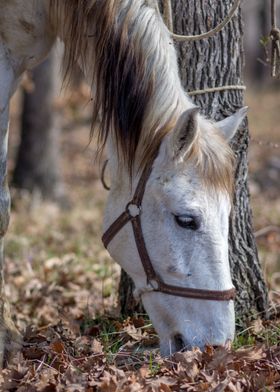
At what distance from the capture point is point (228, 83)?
170 inches

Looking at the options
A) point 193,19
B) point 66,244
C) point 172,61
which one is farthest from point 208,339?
point 66,244

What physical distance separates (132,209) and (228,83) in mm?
1194

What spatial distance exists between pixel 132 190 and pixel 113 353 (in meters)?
0.82

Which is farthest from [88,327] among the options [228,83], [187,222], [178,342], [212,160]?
[228,83]

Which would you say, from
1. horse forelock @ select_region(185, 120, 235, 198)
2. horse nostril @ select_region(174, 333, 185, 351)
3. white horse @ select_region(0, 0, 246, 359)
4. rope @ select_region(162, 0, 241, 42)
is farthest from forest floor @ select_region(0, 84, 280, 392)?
rope @ select_region(162, 0, 241, 42)

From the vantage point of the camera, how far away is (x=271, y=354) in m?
3.46

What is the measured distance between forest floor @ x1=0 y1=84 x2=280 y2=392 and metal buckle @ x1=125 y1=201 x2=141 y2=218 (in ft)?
1.47

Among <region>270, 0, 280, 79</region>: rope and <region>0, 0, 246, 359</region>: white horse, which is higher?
<region>270, 0, 280, 79</region>: rope

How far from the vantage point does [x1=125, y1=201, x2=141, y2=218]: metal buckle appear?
11.6 ft

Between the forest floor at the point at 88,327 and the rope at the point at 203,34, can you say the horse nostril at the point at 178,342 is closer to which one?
the forest floor at the point at 88,327

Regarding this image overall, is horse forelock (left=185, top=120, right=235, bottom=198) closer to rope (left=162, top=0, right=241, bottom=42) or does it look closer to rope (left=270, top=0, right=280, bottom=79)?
rope (left=162, top=0, right=241, bottom=42)

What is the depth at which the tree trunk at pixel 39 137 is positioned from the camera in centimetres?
1052

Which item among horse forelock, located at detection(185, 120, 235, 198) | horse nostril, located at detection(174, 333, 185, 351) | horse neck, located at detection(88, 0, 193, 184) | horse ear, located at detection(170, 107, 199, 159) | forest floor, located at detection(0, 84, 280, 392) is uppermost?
horse neck, located at detection(88, 0, 193, 184)

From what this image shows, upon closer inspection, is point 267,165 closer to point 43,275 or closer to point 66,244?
point 66,244
